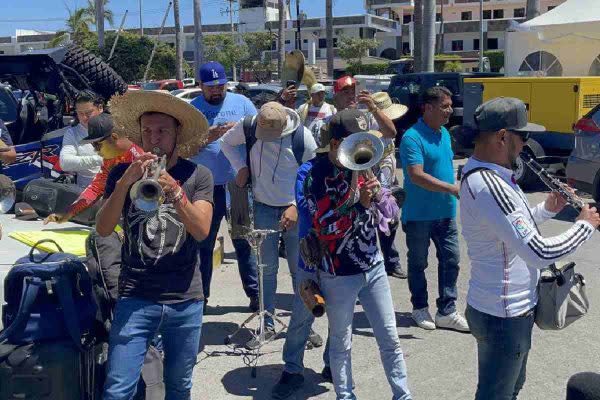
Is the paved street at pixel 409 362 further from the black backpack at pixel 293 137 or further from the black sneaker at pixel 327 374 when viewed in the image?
the black backpack at pixel 293 137

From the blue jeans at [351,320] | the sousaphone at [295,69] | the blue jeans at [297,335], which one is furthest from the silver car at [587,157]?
the blue jeans at [351,320]

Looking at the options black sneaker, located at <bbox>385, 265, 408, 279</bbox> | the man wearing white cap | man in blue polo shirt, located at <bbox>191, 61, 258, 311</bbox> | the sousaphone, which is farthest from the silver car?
man in blue polo shirt, located at <bbox>191, 61, 258, 311</bbox>

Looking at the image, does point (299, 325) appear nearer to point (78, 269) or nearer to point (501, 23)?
point (78, 269)

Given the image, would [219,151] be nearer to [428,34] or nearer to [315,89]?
[315,89]

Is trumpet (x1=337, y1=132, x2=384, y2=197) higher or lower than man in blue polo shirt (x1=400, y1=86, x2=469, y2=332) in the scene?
higher

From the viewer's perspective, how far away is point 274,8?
285ft

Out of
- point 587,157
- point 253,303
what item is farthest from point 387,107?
point 587,157

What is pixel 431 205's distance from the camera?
545cm

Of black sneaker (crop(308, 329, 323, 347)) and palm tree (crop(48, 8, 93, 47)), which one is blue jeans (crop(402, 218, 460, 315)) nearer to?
black sneaker (crop(308, 329, 323, 347))

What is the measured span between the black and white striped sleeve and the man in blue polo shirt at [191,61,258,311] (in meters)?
2.90

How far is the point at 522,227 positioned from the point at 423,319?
2761 mm

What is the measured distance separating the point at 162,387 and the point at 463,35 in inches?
2713

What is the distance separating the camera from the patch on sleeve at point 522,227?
2.98 metres

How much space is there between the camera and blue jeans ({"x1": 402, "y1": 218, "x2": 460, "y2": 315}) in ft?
18.1
